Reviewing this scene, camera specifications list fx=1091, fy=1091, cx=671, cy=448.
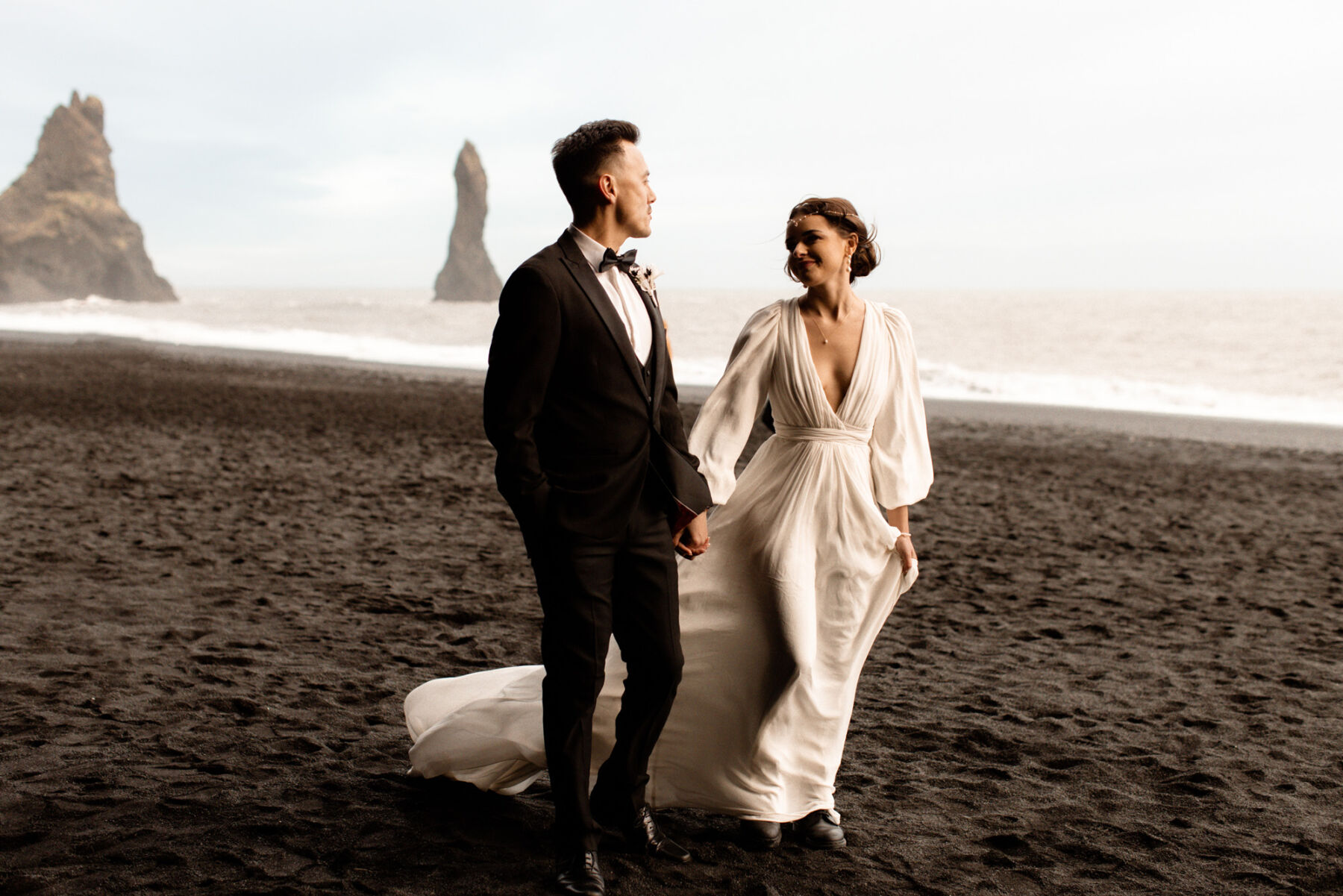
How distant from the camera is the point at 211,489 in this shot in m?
9.22

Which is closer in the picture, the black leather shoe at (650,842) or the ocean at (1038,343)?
the black leather shoe at (650,842)

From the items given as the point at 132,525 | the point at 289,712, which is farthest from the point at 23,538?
the point at 289,712

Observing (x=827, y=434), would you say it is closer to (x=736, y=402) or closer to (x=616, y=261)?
(x=736, y=402)

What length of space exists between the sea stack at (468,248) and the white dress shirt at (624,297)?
399 feet

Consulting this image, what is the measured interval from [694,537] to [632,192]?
91 cm

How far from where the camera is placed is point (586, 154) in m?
2.70

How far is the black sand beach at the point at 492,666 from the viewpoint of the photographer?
10.0ft

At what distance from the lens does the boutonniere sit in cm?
280

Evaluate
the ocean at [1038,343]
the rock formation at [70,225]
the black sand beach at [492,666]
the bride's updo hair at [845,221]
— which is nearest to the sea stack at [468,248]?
the rock formation at [70,225]

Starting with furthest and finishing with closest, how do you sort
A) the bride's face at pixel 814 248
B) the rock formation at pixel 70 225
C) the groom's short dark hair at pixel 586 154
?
the rock formation at pixel 70 225, the bride's face at pixel 814 248, the groom's short dark hair at pixel 586 154

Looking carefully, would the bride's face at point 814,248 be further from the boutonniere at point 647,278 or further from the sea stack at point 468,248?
the sea stack at point 468,248

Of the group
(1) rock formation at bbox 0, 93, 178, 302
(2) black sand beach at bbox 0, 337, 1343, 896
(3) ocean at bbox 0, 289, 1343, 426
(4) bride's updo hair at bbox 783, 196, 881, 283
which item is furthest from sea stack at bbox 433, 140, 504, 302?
(4) bride's updo hair at bbox 783, 196, 881, 283

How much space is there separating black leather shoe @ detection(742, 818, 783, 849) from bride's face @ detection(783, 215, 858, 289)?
5.14 feet

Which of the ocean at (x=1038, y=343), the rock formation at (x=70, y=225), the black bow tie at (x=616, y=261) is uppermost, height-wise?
the rock formation at (x=70, y=225)
